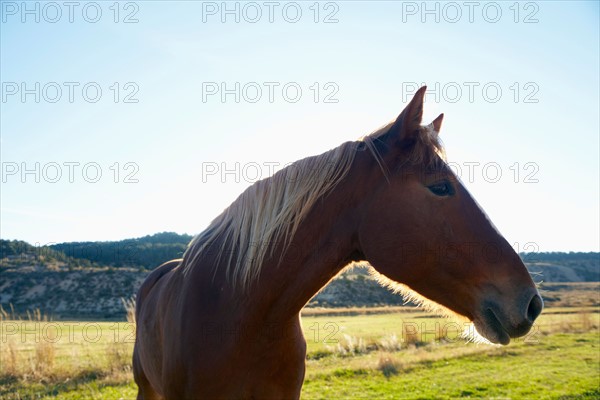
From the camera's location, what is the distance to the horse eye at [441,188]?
2.40 m

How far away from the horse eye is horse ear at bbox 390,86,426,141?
1.18 ft

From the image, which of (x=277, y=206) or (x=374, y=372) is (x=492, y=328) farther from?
(x=374, y=372)

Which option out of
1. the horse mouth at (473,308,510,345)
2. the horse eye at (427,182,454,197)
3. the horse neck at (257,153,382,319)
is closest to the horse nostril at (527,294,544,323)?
the horse mouth at (473,308,510,345)

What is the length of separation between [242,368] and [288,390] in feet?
1.35

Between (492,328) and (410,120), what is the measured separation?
1.32 metres

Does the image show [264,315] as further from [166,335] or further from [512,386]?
[512,386]

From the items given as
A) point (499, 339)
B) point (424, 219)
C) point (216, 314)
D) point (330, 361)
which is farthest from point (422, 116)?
point (330, 361)

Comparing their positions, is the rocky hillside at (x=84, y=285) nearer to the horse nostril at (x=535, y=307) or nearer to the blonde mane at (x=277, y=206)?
the blonde mane at (x=277, y=206)

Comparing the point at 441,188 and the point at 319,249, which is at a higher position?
the point at 441,188

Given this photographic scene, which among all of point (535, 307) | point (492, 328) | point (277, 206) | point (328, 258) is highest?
point (277, 206)

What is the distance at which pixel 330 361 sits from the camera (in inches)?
560

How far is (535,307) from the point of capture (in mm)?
2123

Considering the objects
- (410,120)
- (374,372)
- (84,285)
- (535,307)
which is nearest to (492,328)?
(535,307)

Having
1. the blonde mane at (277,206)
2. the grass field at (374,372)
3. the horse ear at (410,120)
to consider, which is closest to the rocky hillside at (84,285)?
the grass field at (374,372)
